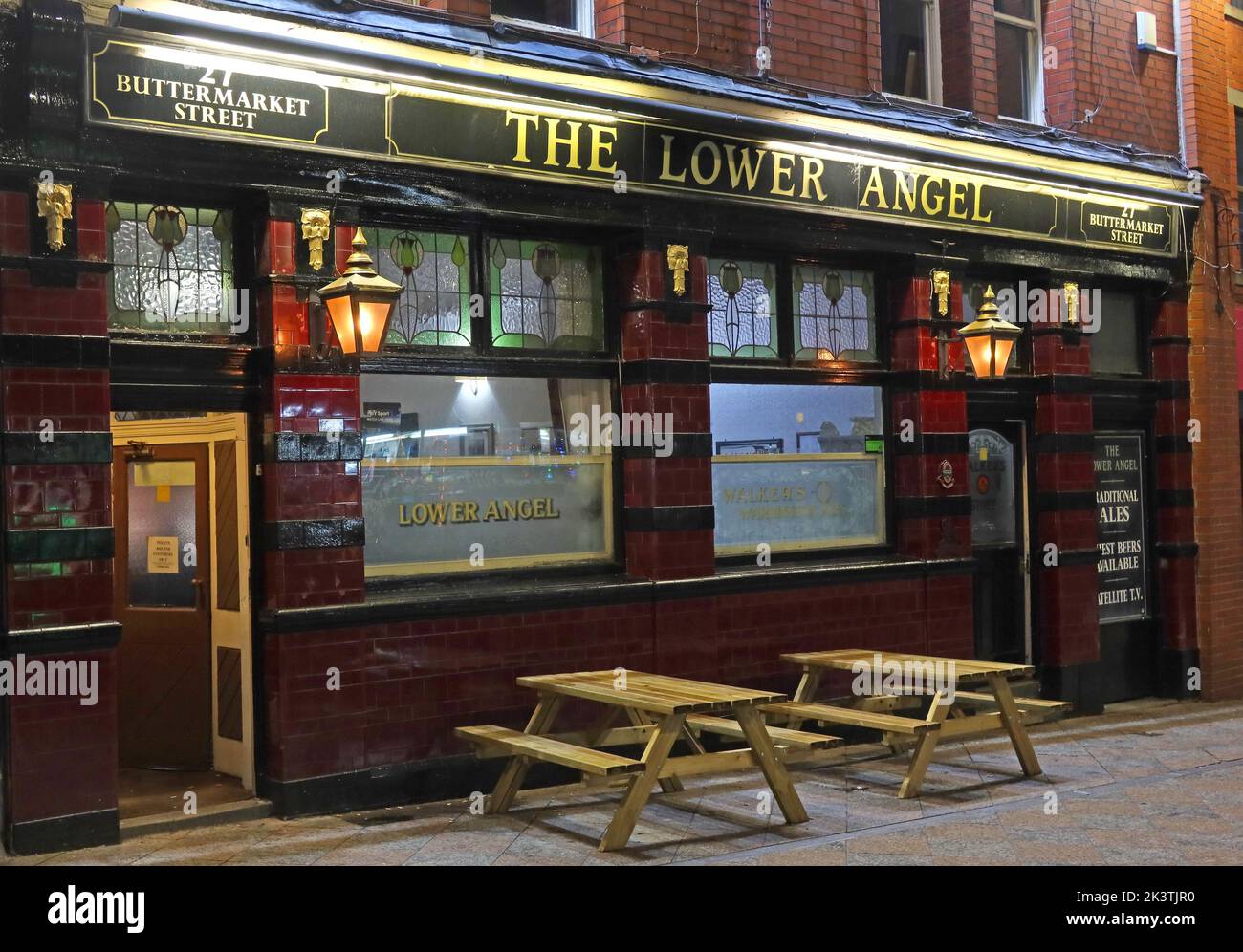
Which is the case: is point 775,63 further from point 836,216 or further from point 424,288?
point 424,288

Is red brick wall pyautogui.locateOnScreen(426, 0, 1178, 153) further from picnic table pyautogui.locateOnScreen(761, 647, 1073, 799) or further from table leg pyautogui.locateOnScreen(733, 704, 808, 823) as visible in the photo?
table leg pyautogui.locateOnScreen(733, 704, 808, 823)

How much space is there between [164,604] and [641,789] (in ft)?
11.7

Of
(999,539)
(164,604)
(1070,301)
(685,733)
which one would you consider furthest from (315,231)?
(1070,301)

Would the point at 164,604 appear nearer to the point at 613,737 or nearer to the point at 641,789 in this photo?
the point at 613,737

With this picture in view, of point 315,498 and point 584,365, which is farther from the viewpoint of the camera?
point 584,365

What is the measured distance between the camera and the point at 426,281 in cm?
844

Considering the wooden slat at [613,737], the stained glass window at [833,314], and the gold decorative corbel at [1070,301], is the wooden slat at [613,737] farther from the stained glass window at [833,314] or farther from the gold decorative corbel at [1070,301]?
the gold decorative corbel at [1070,301]

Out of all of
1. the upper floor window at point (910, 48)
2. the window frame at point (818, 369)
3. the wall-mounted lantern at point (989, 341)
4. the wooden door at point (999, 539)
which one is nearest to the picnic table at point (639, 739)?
the window frame at point (818, 369)

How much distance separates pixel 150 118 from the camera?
707 centimetres

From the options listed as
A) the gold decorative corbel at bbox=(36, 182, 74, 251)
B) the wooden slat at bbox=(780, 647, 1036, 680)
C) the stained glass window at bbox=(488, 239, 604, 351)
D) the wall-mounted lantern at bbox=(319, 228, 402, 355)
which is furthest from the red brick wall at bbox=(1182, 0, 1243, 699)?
the gold decorative corbel at bbox=(36, 182, 74, 251)

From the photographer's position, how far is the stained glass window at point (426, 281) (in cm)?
829

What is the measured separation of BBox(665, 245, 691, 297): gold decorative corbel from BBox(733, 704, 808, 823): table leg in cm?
316

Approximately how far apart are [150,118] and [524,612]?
136 inches

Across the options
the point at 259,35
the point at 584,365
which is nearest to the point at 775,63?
the point at 584,365
